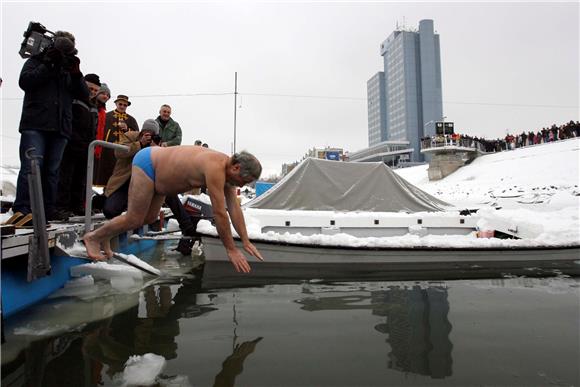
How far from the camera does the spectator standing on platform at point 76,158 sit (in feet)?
14.3

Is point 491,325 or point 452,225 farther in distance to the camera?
point 452,225

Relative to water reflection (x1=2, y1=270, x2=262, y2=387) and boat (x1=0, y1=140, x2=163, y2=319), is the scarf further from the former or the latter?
water reflection (x1=2, y1=270, x2=262, y2=387)

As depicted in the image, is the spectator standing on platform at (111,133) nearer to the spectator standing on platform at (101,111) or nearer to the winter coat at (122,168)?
the spectator standing on platform at (101,111)

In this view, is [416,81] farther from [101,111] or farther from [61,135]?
[61,135]

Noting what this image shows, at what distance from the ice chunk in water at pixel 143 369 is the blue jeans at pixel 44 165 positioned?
91.1 inches

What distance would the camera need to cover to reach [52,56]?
3596 millimetres

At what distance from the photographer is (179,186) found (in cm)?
304

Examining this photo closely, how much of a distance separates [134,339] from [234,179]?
4.73ft

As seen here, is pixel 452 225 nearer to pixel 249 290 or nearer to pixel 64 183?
pixel 249 290

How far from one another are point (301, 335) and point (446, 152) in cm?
3914

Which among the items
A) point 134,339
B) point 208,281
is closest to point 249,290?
point 208,281

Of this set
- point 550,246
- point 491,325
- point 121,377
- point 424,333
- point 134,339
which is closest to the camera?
point 121,377

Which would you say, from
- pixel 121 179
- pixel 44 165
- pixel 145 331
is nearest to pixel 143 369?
pixel 145 331

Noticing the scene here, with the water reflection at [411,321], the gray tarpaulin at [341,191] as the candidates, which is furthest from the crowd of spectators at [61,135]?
the gray tarpaulin at [341,191]
